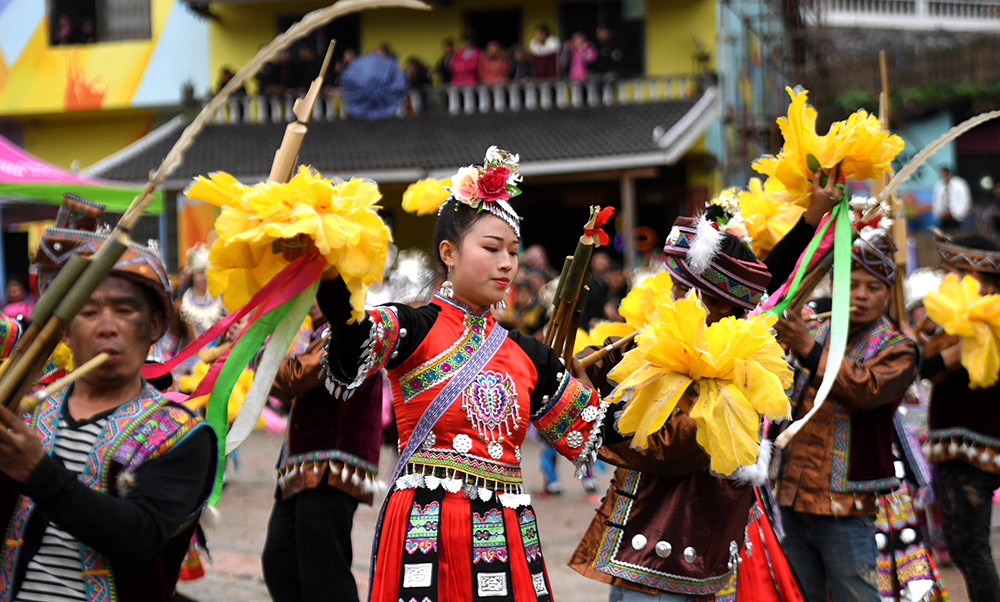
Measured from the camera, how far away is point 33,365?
2.38 metres

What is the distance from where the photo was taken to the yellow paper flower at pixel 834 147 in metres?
4.02

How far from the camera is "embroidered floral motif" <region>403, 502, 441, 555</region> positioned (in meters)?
3.46

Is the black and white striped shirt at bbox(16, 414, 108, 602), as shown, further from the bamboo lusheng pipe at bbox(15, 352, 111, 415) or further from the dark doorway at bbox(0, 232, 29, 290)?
the dark doorway at bbox(0, 232, 29, 290)

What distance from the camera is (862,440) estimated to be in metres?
4.75

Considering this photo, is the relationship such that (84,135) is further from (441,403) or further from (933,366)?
(441,403)

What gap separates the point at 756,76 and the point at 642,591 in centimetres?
1749

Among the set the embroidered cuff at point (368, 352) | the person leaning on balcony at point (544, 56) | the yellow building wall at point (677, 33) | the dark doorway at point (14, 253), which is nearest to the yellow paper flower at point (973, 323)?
the embroidered cuff at point (368, 352)

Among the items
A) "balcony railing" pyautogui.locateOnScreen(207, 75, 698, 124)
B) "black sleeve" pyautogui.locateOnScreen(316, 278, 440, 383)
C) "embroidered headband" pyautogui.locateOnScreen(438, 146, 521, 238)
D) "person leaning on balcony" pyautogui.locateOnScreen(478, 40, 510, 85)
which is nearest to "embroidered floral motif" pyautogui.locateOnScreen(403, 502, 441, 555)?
"black sleeve" pyautogui.locateOnScreen(316, 278, 440, 383)

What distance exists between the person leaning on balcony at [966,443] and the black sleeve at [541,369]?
276 cm

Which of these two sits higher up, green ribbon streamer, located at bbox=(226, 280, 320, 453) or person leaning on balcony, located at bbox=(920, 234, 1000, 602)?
green ribbon streamer, located at bbox=(226, 280, 320, 453)

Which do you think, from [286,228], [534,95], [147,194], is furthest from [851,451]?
[534,95]

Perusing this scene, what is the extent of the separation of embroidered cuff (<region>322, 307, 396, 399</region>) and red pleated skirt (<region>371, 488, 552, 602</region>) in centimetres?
49

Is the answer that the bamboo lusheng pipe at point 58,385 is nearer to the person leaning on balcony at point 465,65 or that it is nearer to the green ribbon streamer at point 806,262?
the green ribbon streamer at point 806,262

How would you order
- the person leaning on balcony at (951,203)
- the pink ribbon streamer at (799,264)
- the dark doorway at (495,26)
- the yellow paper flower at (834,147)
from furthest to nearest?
the dark doorway at (495,26) < the person leaning on balcony at (951,203) < the pink ribbon streamer at (799,264) < the yellow paper flower at (834,147)
